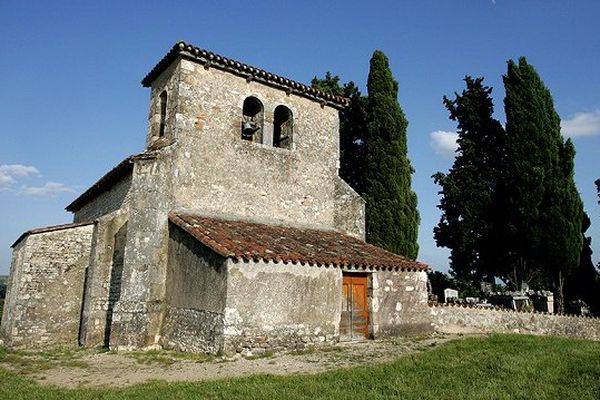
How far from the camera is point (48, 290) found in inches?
490

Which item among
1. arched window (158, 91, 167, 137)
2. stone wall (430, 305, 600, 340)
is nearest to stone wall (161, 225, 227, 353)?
arched window (158, 91, 167, 137)

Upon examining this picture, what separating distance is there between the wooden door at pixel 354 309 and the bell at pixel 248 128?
588 cm

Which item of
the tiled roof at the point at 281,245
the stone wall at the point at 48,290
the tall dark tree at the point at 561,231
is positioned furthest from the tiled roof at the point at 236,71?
the tall dark tree at the point at 561,231

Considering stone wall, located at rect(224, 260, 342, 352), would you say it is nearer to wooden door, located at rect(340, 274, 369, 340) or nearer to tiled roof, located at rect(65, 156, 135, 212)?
wooden door, located at rect(340, 274, 369, 340)

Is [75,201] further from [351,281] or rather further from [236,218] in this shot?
[351,281]

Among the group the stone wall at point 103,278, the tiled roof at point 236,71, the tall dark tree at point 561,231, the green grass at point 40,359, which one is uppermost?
the tiled roof at point 236,71

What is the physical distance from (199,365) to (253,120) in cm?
853

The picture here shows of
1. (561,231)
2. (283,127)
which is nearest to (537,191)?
(561,231)

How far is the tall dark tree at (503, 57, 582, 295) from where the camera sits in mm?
19500

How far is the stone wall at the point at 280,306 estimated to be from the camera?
940 cm

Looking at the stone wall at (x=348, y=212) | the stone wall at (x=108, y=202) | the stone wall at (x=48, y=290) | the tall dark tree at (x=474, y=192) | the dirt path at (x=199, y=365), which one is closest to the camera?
the dirt path at (x=199, y=365)

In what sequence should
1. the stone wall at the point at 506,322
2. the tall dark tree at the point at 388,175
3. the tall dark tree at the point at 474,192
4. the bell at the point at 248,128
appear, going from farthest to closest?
1. the tall dark tree at the point at 474,192
2. the tall dark tree at the point at 388,175
3. the bell at the point at 248,128
4. the stone wall at the point at 506,322

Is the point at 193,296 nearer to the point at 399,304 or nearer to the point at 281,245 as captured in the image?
the point at 281,245

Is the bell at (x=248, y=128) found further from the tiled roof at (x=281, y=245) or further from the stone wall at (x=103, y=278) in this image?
the stone wall at (x=103, y=278)
